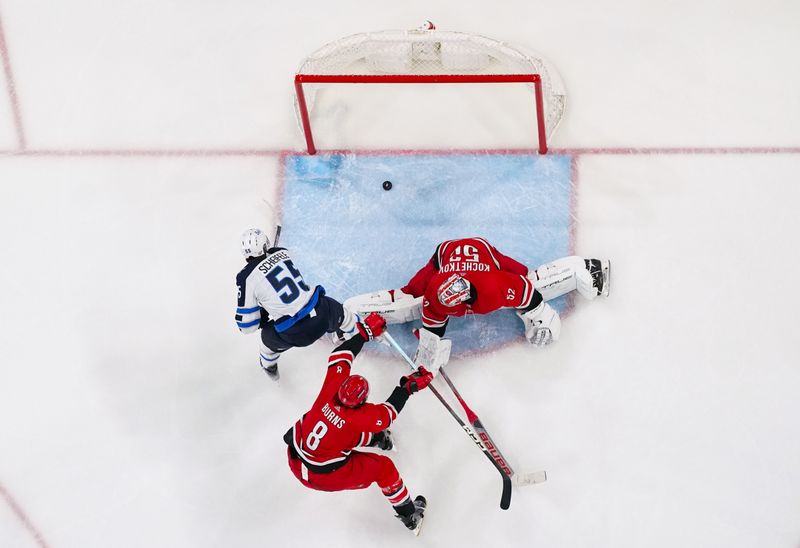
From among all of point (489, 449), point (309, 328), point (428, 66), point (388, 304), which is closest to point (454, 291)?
point (388, 304)

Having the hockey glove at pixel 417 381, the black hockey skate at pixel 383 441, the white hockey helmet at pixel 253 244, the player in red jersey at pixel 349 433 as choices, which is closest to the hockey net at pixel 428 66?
the white hockey helmet at pixel 253 244

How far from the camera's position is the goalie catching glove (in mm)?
4891

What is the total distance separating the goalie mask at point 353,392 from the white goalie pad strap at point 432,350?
630 millimetres

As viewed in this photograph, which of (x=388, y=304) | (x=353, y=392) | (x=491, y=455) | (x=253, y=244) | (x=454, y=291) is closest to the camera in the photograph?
(x=353, y=392)

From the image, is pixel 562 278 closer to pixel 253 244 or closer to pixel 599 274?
pixel 599 274

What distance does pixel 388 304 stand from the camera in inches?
198

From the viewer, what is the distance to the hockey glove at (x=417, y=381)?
4.61 metres

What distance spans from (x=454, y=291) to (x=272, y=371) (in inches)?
46.2

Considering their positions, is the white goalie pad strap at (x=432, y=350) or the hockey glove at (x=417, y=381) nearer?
the hockey glove at (x=417, y=381)

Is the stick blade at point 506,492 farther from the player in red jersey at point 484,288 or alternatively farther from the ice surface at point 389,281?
the player in red jersey at point 484,288

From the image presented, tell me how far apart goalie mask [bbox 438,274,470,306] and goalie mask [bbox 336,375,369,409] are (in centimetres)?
56

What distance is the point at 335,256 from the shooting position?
17.6ft

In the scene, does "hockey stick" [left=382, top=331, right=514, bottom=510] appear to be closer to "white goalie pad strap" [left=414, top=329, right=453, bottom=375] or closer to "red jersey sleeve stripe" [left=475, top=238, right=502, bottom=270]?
"white goalie pad strap" [left=414, top=329, right=453, bottom=375]

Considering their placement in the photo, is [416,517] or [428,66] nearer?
[416,517]
